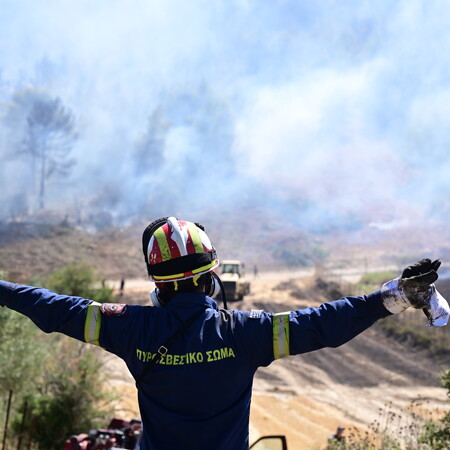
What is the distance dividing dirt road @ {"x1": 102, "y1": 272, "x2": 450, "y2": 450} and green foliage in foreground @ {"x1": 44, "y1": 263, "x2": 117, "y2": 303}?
953 cm

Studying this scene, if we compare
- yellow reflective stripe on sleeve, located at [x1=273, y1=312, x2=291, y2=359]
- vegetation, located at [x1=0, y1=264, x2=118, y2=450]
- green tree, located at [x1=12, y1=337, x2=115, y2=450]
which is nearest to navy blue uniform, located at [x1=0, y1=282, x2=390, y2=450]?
yellow reflective stripe on sleeve, located at [x1=273, y1=312, x2=291, y2=359]

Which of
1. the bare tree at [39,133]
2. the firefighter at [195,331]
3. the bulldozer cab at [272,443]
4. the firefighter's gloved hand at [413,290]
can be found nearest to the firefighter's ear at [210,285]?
the firefighter at [195,331]

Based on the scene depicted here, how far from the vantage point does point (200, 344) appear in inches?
84.4

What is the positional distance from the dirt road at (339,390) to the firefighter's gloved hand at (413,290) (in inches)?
430

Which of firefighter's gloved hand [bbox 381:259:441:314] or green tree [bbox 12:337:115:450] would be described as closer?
firefighter's gloved hand [bbox 381:259:441:314]

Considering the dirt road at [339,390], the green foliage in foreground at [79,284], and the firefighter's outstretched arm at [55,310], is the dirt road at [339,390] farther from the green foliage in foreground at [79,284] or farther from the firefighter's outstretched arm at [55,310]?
the firefighter's outstretched arm at [55,310]

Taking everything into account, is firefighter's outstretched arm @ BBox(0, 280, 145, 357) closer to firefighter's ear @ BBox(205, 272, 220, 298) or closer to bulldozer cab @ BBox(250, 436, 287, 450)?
firefighter's ear @ BBox(205, 272, 220, 298)

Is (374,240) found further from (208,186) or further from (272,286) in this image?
(272,286)

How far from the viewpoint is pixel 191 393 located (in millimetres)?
2154

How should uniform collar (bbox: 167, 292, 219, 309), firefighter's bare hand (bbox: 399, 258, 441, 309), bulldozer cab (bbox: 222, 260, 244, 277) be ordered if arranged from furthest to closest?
1. bulldozer cab (bbox: 222, 260, 244, 277)
2. uniform collar (bbox: 167, 292, 219, 309)
3. firefighter's bare hand (bbox: 399, 258, 441, 309)

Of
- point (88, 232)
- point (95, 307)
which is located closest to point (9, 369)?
point (95, 307)

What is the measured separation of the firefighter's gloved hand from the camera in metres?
2.01

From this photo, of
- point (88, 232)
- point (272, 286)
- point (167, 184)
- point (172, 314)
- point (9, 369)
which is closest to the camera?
point (172, 314)

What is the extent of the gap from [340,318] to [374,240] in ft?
212
